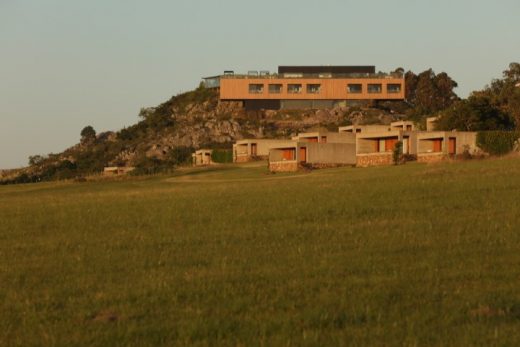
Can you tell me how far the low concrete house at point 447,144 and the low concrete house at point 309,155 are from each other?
9067 mm

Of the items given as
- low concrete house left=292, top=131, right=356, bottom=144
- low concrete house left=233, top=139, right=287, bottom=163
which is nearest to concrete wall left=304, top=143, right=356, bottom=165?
low concrete house left=292, top=131, right=356, bottom=144

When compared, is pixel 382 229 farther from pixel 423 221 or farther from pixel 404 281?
pixel 404 281

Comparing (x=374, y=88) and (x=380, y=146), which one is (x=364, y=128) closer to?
(x=380, y=146)

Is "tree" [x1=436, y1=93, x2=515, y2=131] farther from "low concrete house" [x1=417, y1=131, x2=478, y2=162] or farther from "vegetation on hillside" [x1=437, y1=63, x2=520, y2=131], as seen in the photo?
"low concrete house" [x1=417, y1=131, x2=478, y2=162]

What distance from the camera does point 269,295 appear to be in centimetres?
1388

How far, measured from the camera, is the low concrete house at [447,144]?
76938 millimetres

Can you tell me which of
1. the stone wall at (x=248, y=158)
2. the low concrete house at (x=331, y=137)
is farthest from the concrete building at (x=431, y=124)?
the stone wall at (x=248, y=158)

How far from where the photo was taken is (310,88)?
166625mm

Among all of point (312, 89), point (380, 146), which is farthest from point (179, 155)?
point (380, 146)

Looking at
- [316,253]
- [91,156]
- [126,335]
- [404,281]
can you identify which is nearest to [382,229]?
[316,253]

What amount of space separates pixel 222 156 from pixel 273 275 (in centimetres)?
10116

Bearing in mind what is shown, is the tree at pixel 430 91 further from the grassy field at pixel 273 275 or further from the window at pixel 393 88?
the grassy field at pixel 273 275

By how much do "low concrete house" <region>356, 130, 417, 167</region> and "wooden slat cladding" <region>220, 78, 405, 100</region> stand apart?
83036 mm

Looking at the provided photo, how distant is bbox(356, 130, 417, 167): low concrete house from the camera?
79.1 m
